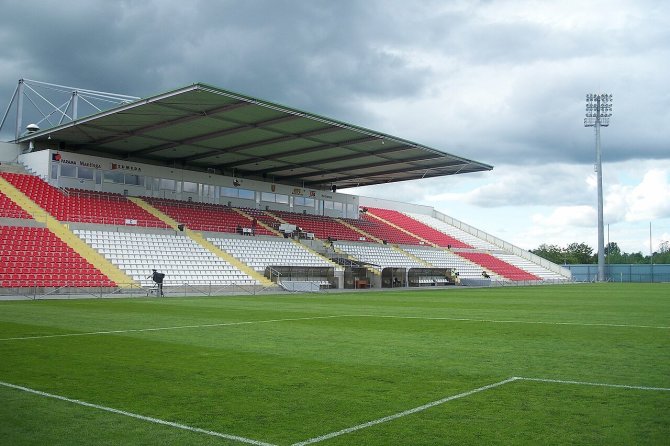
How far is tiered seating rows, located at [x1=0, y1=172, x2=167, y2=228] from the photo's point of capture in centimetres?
3653

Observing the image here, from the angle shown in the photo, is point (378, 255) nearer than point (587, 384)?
No

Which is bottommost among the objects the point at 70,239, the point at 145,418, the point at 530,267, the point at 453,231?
the point at 145,418

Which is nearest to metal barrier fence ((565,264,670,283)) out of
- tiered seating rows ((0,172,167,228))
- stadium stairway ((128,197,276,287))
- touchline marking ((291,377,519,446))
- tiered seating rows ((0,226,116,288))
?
stadium stairway ((128,197,276,287))

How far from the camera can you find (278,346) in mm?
11453

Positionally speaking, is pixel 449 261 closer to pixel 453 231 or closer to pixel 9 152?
pixel 453 231

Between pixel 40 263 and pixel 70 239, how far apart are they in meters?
4.01

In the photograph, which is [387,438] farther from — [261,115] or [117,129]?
[117,129]

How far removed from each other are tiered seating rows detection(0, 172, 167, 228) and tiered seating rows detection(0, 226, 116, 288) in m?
3.14

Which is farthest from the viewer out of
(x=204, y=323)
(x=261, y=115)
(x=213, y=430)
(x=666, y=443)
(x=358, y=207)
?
(x=358, y=207)

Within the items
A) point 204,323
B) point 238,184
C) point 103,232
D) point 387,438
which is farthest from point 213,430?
point 238,184

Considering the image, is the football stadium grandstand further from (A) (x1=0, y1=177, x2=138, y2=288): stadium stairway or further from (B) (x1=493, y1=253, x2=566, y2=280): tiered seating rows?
(B) (x1=493, y1=253, x2=566, y2=280): tiered seating rows

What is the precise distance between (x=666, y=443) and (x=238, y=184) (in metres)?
49.2

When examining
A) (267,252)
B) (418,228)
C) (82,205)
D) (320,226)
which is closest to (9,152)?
(82,205)

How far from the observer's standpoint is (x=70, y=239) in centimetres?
3409
